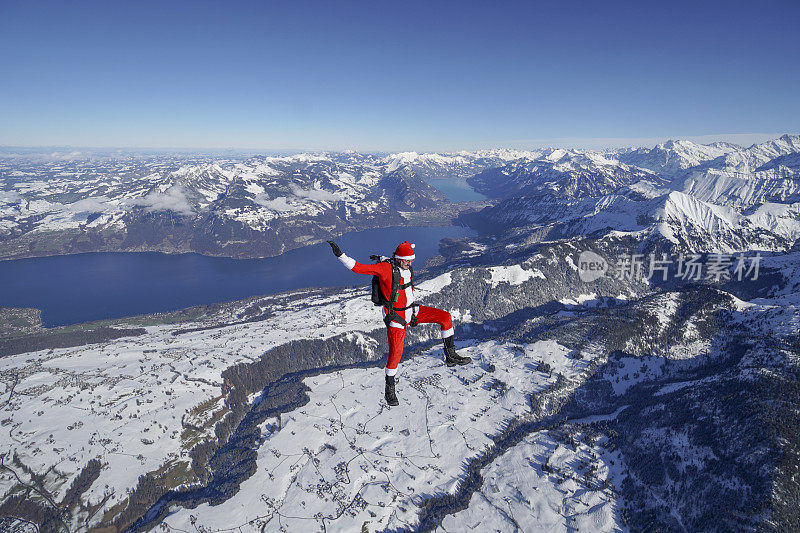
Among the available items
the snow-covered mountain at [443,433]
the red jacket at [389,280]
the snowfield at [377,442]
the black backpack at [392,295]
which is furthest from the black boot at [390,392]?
the snowfield at [377,442]

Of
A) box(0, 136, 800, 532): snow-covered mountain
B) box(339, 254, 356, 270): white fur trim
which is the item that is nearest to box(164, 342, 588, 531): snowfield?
box(0, 136, 800, 532): snow-covered mountain

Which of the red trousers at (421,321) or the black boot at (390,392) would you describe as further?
the black boot at (390,392)

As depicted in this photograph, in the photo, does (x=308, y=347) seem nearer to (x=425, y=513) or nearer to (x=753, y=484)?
(x=425, y=513)

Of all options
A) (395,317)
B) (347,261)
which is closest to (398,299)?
(395,317)

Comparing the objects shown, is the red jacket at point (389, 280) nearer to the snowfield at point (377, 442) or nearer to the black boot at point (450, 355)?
the black boot at point (450, 355)

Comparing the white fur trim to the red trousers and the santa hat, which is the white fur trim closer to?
the santa hat

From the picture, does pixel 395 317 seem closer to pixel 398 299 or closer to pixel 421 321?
pixel 398 299

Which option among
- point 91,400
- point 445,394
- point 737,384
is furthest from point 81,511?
point 737,384

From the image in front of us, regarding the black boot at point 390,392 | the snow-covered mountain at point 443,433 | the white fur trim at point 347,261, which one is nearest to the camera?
the white fur trim at point 347,261
